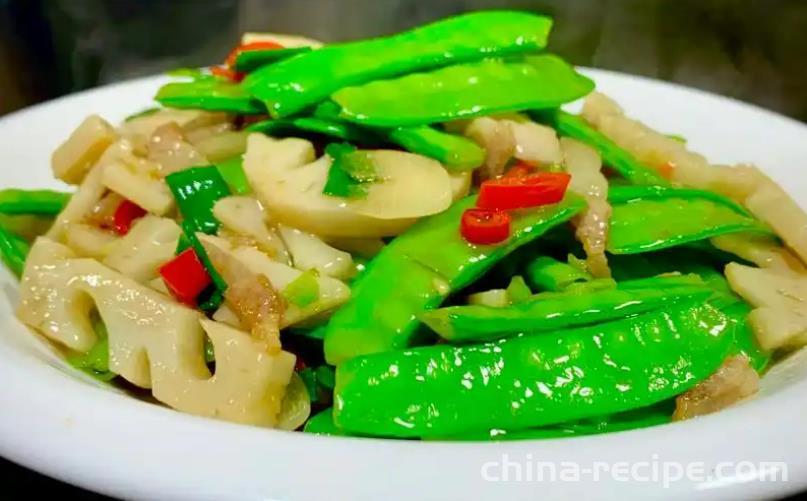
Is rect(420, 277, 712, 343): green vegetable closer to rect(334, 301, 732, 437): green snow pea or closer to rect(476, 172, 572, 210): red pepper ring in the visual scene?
rect(334, 301, 732, 437): green snow pea

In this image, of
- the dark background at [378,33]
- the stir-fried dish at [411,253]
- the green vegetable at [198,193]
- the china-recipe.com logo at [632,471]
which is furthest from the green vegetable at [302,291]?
the dark background at [378,33]

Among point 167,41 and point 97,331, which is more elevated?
point 97,331

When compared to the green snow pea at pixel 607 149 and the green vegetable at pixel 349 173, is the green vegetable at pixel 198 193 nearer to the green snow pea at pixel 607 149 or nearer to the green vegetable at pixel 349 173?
the green vegetable at pixel 349 173

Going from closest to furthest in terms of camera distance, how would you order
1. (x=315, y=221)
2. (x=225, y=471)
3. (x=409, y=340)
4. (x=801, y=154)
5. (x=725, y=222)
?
(x=225, y=471), (x=409, y=340), (x=315, y=221), (x=725, y=222), (x=801, y=154)

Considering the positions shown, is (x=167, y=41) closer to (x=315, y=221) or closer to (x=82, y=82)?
(x=82, y=82)

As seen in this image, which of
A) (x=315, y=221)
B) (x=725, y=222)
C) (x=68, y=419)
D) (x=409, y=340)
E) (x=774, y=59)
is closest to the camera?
(x=68, y=419)

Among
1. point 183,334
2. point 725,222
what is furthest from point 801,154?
point 183,334

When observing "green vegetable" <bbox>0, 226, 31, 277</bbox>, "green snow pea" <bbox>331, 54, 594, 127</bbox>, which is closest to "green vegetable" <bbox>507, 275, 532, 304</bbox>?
"green snow pea" <bbox>331, 54, 594, 127</bbox>
